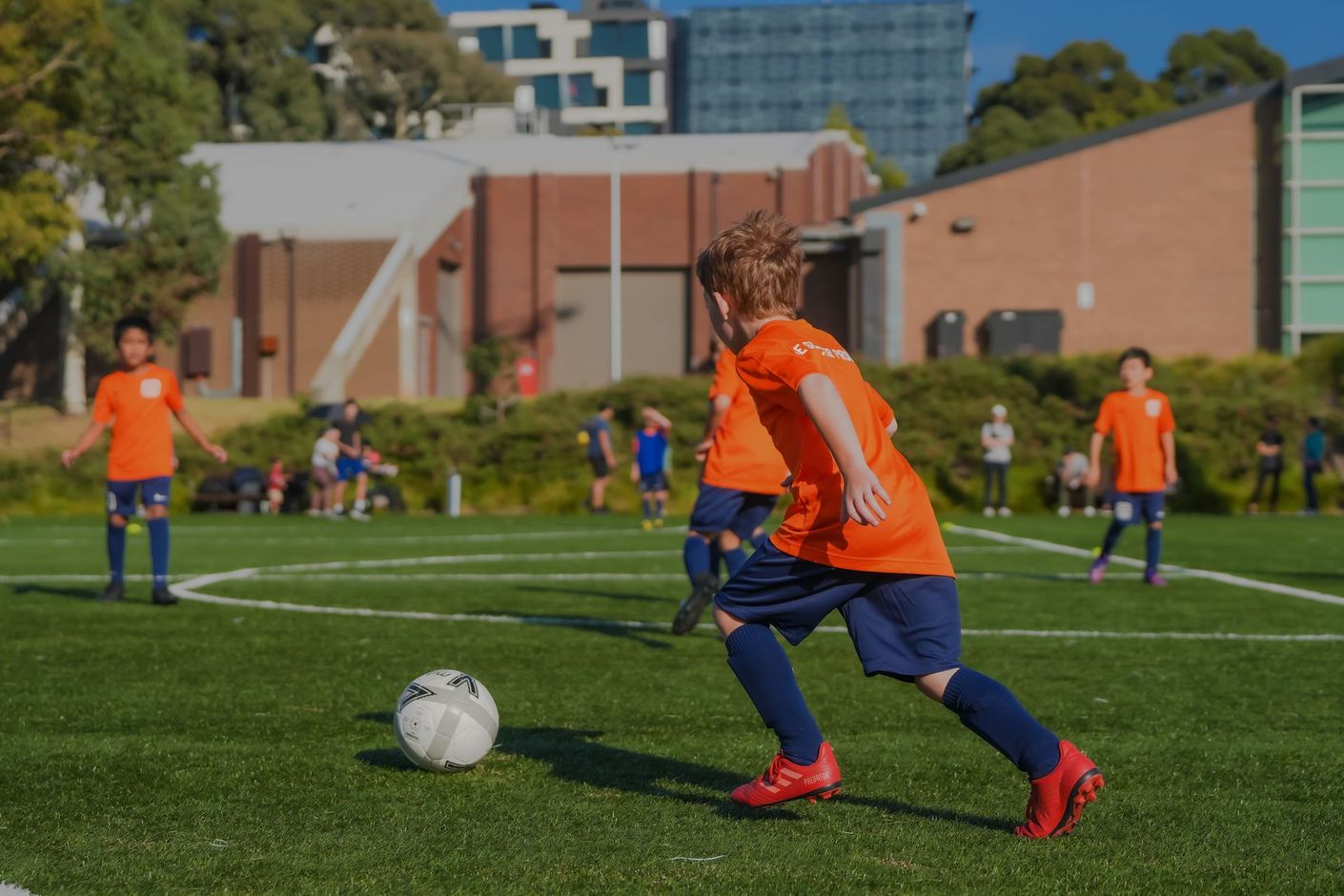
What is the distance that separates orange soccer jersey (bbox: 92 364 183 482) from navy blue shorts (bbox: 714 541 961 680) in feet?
22.3

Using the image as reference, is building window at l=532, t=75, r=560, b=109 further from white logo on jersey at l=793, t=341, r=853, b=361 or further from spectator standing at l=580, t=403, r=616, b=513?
white logo on jersey at l=793, t=341, r=853, b=361

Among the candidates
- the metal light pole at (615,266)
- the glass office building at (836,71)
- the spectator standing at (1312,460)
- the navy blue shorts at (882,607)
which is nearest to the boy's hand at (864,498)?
the navy blue shorts at (882,607)

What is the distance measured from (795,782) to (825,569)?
58 centimetres

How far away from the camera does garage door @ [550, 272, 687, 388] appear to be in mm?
46781

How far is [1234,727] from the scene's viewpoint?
A: 20.4ft

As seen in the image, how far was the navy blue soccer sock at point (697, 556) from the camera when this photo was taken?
363 inches

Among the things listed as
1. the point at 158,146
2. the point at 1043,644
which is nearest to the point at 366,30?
the point at 158,146

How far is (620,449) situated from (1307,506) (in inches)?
446

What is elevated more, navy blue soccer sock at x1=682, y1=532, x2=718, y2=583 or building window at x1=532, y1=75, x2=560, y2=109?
building window at x1=532, y1=75, x2=560, y2=109

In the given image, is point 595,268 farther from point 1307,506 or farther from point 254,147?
A: point 1307,506

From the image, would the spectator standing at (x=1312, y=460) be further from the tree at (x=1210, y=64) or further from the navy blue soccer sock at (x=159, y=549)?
the tree at (x=1210, y=64)

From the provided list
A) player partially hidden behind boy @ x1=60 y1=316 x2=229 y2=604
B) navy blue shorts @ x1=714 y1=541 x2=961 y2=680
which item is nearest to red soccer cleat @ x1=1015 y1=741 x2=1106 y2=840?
navy blue shorts @ x1=714 y1=541 x2=961 y2=680

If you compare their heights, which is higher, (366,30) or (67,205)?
(366,30)

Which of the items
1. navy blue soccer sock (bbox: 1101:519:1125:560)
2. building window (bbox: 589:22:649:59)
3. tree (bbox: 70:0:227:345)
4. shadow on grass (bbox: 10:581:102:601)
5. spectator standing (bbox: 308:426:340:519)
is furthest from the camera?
building window (bbox: 589:22:649:59)
